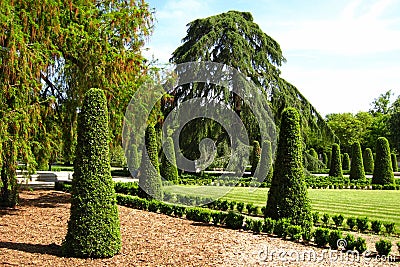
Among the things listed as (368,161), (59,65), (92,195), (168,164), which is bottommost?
(92,195)

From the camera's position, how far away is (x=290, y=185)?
29.1ft

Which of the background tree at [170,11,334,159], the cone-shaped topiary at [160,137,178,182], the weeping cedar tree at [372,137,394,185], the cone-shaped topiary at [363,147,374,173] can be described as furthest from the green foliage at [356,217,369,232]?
the cone-shaped topiary at [363,147,374,173]

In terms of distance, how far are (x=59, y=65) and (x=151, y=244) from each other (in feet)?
22.4

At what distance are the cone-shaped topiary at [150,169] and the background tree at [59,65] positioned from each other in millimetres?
1069

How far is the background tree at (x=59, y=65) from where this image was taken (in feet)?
26.7

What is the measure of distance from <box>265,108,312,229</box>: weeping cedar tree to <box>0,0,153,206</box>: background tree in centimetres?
497

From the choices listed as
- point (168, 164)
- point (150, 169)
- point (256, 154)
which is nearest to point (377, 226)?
point (150, 169)

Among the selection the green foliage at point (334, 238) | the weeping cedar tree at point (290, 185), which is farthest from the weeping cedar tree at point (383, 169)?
the green foliage at point (334, 238)

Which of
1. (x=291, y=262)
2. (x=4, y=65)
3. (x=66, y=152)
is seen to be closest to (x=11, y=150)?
(x=4, y=65)

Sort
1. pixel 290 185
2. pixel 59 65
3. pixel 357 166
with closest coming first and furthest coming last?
1. pixel 290 185
2. pixel 59 65
3. pixel 357 166

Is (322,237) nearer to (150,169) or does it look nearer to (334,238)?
(334,238)

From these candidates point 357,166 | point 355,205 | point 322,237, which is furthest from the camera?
point 357,166

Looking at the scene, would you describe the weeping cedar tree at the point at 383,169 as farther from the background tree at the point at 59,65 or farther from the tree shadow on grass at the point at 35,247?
the tree shadow on grass at the point at 35,247

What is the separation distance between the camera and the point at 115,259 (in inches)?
252
